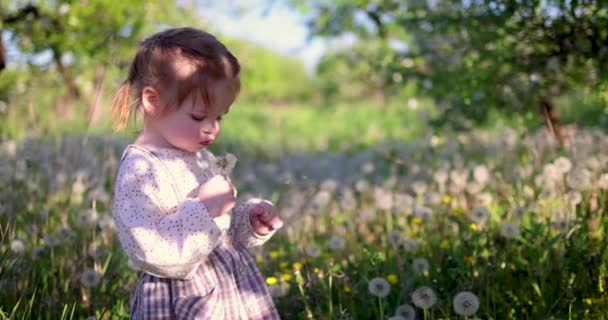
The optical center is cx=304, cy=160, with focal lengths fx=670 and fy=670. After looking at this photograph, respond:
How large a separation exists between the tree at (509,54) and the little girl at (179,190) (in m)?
2.13

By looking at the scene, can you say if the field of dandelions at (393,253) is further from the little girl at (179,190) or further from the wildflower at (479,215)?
the little girl at (179,190)

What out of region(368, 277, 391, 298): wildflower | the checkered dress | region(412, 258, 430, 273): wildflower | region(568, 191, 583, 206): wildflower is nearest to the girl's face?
the checkered dress

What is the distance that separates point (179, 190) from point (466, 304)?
3.43 ft

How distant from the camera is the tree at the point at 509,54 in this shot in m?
3.95

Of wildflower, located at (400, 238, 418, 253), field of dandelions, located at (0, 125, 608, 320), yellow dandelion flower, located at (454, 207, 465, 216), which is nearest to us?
field of dandelions, located at (0, 125, 608, 320)

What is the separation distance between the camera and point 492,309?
108 inches

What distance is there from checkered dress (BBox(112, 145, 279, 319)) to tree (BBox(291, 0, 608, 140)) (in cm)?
210

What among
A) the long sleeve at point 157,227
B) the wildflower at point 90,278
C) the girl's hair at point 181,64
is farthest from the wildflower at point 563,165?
the wildflower at point 90,278

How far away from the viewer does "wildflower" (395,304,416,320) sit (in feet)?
8.08

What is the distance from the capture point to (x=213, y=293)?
2.05 m

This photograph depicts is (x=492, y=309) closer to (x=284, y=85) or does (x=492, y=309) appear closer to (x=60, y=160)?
(x=60, y=160)

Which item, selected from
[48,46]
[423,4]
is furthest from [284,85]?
[423,4]

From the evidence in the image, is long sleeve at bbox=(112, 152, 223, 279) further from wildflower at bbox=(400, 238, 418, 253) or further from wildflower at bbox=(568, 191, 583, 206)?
wildflower at bbox=(568, 191, 583, 206)

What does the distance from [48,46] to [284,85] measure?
74.3 feet
